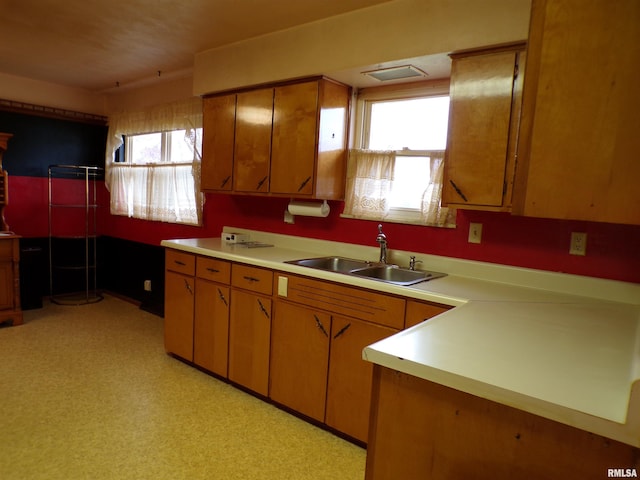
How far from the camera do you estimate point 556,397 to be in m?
0.92

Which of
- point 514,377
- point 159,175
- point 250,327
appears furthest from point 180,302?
point 514,377

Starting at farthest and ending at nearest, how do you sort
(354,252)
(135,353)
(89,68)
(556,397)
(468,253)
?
1. (89,68)
2. (135,353)
3. (354,252)
4. (468,253)
5. (556,397)

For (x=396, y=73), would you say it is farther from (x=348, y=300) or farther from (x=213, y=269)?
(x=213, y=269)

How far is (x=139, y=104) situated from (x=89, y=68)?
2.32 feet

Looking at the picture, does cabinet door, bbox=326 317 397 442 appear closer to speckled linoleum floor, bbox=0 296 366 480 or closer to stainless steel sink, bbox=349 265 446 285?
speckled linoleum floor, bbox=0 296 366 480

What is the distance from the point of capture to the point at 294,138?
112 inches

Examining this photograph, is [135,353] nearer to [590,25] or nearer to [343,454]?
[343,454]

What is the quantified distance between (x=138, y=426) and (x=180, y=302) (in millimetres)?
1026

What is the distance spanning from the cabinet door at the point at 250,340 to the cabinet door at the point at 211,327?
7cm

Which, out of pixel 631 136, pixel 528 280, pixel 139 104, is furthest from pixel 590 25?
pixel 139 104

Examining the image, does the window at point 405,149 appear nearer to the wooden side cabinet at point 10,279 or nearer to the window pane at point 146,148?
the window pane at point 146,148

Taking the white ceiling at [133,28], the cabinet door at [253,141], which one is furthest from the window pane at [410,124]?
the cabinet door at [253,141]

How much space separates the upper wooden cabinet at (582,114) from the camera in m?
0.79

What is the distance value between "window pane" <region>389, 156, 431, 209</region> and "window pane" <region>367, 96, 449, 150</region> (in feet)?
0.31
